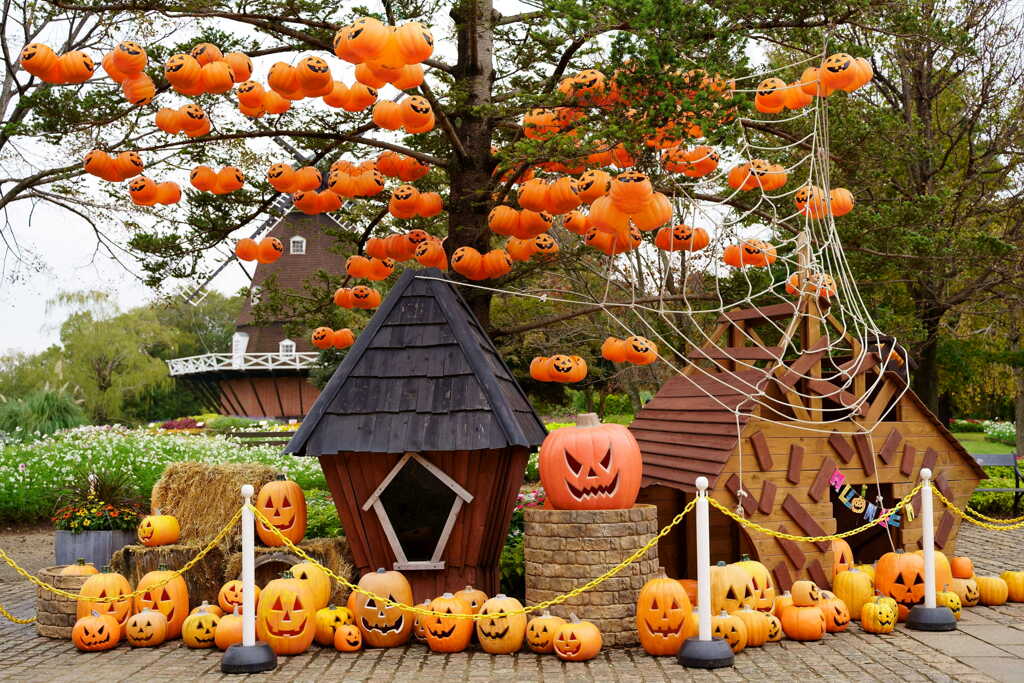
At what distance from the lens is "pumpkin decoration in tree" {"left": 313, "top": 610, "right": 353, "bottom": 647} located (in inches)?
263

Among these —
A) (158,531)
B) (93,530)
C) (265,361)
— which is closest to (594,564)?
(158,531)

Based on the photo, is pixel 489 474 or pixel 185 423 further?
pixel 185 423

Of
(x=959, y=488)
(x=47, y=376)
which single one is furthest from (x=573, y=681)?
(x=47, y=376)

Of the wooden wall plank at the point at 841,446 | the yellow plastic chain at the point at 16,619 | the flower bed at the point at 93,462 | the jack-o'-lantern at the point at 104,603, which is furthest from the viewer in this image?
the flower bed at the point at 93,462

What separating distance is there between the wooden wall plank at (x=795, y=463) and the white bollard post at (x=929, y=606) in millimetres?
924

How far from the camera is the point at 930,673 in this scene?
5.71 meters

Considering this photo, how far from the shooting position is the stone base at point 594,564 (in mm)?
6520

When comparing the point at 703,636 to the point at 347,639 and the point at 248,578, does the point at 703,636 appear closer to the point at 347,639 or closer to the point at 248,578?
the point at 347,639

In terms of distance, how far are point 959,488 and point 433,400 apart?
187 inches

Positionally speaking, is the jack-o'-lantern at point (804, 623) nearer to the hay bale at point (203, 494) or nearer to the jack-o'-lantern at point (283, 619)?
the jack-o'-lantern at point (283, 619)

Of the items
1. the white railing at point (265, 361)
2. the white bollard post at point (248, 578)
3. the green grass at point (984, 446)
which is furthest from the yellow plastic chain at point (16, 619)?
the white railing at point (265, 361)

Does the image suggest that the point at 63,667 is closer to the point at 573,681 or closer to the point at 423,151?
the point at 573,681

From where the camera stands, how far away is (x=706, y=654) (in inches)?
233

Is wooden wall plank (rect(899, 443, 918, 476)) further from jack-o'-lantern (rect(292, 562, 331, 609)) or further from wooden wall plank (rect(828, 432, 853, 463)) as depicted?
jack-o'-lantern (rect(292, 562, 331, 609))
